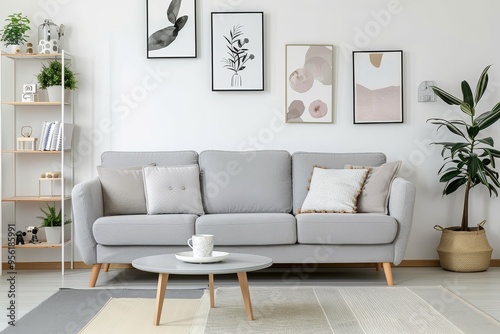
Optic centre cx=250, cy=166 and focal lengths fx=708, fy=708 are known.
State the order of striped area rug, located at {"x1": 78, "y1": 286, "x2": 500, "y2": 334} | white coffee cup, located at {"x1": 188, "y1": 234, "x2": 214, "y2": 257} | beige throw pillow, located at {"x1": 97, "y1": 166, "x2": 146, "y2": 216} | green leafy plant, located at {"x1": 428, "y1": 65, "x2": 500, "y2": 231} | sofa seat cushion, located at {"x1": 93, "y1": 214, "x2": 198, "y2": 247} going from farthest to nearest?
green leafy plant, located at {"x1": 428, "y1": 65, "x2": 500, "y2": 231} → beige throw pillow, located at {"x1": 97, "y1": 166, "x2": 146, "y2": 216} → sofa seat cushion, located at {"x1": 93, "y1": 214, "x2": 198, "y2": 247} → white coffee cup, located at {"x1": 188, "y1": 234, "x2": 214, "y2": 257} → striped area rug, located at {"x1": 78, "y1": 286, "x2": 500, "y2": 334}

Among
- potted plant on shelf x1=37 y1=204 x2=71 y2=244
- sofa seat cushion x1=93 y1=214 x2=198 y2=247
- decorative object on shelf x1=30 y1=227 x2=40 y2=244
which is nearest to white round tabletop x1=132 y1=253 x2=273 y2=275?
sofa seat cushion x1=93 y1=214 x2=198 y2=247

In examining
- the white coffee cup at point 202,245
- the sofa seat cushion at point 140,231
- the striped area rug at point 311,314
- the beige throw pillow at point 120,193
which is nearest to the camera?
the striped area rug at point 311,314

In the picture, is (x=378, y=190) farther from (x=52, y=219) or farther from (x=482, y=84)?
(x=52, y=219)

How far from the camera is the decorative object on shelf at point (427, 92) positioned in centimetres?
562

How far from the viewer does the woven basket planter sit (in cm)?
538

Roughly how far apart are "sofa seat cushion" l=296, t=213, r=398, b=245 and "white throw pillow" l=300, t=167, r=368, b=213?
0.23 meters

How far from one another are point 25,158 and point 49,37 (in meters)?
0.99

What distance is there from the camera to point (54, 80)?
17.9 ft

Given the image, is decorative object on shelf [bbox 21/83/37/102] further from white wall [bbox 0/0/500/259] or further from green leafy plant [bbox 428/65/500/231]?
green leafy plant [bbox 428/65/500/231]

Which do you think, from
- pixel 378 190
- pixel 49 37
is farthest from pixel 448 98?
pixel 49 37

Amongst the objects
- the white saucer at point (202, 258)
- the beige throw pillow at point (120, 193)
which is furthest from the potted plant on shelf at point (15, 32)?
the white saucer at point (202, 258)

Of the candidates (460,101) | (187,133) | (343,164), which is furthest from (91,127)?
(460,101)

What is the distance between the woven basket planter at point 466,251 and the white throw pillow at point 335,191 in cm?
91

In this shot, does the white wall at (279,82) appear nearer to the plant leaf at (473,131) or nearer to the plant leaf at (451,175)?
the plant leaf at (451,175)
